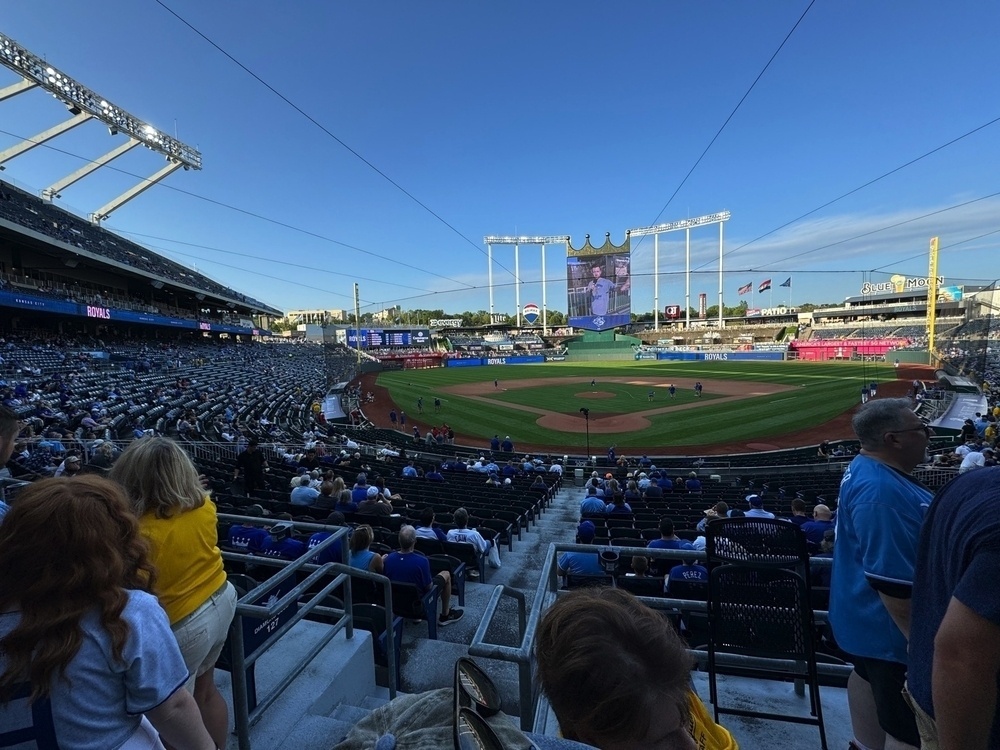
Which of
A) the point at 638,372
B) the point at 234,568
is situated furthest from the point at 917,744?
the point at 638,372

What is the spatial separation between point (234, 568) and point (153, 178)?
6009 cm

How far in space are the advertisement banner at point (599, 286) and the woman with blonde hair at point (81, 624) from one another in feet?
292

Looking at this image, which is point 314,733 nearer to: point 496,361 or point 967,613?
point 967,613

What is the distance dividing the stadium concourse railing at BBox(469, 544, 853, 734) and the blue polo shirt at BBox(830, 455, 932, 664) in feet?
2.38

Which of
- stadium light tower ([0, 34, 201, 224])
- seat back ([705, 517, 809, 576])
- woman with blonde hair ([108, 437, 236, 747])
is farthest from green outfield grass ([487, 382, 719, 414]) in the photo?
stadium light tower ([0, 34, 201, 224])

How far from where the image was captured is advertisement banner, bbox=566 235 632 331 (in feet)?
292

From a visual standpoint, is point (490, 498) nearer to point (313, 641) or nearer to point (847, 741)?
point (313, 641)

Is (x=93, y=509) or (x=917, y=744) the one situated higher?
(x=93, y=509)

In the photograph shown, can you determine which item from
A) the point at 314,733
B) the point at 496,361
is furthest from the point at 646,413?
the point at 496,361

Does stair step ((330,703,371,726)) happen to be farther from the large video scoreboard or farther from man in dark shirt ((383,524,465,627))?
the large video scoreboard

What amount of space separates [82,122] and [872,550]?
5655 cm

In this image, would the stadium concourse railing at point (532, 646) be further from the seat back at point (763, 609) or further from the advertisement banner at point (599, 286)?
the advertisement banner at point (599, 286)

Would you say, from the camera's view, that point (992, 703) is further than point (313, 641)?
No

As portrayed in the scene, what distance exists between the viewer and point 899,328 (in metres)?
76.7
